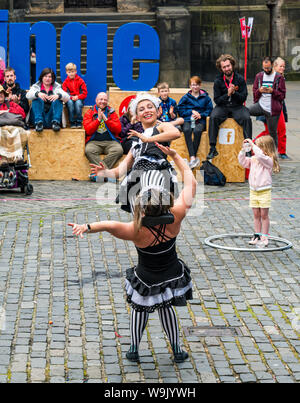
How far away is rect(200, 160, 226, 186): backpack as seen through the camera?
14438mm

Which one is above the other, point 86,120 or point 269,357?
point 86,120

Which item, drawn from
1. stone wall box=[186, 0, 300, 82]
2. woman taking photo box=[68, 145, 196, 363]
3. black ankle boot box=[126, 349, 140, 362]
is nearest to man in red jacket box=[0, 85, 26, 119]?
woman taking photo box=[68, 145, 196, 363]

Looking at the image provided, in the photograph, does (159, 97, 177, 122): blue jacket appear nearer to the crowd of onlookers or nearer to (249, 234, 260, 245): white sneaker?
the crowd of onlookers

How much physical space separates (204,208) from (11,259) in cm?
389

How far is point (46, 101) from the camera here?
48.9 feet

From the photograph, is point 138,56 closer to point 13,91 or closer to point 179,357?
point 13,91

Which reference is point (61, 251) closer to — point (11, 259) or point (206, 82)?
point (11, 259)

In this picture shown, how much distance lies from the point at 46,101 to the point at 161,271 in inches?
353

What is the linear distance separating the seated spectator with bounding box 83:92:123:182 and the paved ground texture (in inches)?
87.1

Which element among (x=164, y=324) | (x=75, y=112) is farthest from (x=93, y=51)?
(x=164, y=324)

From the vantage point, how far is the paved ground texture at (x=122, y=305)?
6504mm

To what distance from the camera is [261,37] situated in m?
29.0

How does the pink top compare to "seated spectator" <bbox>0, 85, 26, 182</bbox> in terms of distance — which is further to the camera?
"seated spectator" <bbox>0, 85, 26, 182</bbox>

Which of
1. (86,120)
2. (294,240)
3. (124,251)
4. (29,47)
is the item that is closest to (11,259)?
(124,251)
